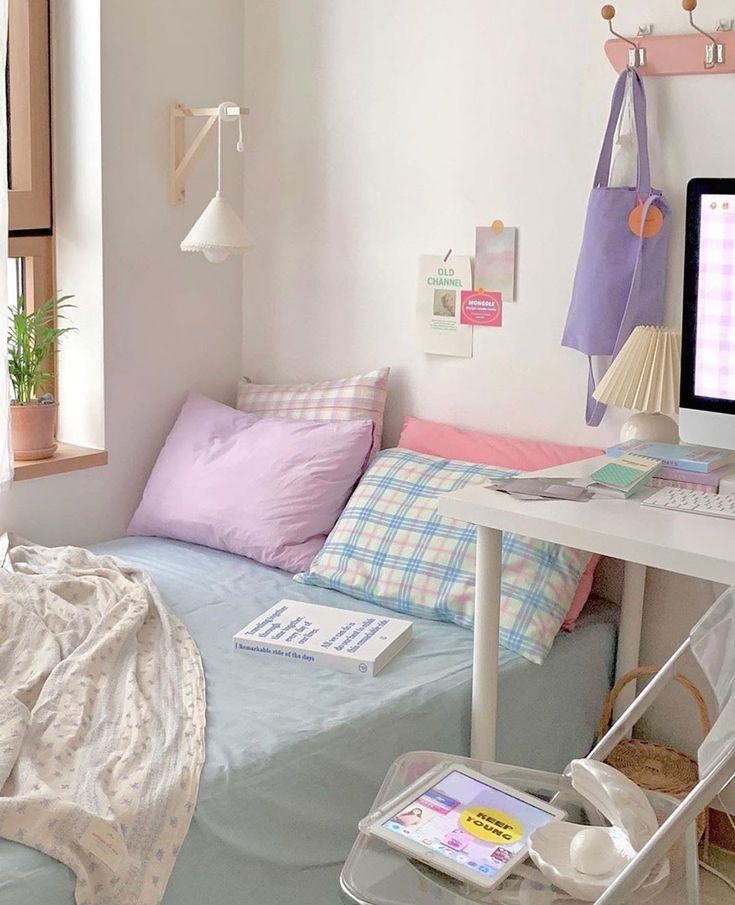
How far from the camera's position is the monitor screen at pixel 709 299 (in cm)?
201

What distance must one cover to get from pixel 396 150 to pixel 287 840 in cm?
160

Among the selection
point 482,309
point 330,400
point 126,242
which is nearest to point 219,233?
point 126,242

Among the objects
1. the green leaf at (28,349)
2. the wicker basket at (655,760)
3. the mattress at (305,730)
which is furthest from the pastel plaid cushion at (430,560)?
the green leaf at (28,349)

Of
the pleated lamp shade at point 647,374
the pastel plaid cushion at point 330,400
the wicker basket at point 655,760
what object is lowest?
the wicker basket at point 655,760

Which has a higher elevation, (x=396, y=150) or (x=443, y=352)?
(x=396, y=150)

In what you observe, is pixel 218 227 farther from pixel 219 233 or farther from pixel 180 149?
pixel 180 149

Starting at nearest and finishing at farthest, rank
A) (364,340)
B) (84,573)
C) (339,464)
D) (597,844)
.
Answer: (597,844) < (84,573) < (339,464) < (364,340)

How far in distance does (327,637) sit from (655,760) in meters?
0.76

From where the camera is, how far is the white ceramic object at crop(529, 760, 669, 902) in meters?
1.42

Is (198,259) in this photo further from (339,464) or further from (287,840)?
(287,840)

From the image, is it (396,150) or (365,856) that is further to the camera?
(396,150)

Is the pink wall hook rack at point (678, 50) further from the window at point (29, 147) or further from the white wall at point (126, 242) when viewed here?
the window at point (29, 147)

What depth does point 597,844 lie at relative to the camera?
4.77 feet

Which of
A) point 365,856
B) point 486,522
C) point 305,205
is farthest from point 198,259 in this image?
point 365,856
